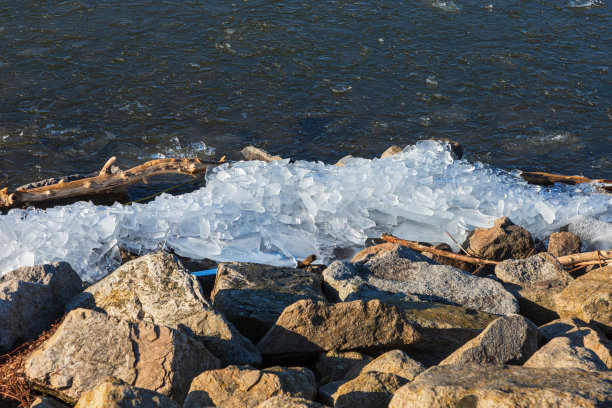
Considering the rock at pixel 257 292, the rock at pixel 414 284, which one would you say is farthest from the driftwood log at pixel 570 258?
the rock at pixel 257 292

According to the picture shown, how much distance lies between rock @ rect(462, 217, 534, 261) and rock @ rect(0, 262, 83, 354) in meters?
3.15

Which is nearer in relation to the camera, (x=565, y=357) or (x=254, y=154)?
(x=565, y=357)

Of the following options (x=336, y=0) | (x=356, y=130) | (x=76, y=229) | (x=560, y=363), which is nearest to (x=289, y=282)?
(x=560, y=363)

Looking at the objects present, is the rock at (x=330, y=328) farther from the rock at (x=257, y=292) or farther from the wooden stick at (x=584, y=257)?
the wooden stick at (x=584, y=257)

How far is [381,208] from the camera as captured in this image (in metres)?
6.18

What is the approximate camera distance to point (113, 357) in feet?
10.7

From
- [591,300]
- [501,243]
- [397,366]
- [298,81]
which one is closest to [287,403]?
[397,366]

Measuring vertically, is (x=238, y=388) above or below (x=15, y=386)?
above

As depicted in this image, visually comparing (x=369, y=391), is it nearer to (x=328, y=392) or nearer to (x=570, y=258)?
(x=328, y=392)

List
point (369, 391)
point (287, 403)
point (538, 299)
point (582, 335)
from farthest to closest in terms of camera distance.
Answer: point (538, 299) → point (582, 335) → point (369, 391) → point (287, 403)

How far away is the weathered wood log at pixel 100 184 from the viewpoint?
19.7ft

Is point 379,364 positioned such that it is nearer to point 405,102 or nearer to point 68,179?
point 68,179

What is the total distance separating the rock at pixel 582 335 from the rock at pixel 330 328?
36.6 inches

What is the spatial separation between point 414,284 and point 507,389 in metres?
2.04
